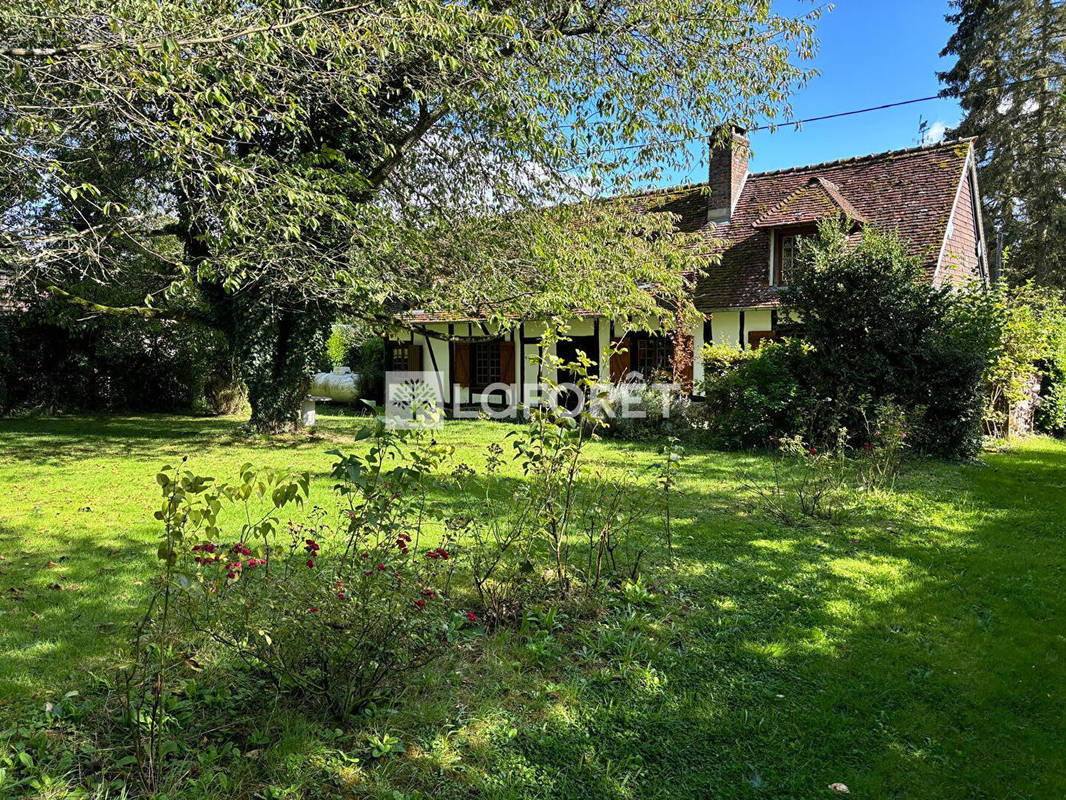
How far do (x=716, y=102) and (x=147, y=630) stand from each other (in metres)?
8.94

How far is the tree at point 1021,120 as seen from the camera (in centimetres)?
2203

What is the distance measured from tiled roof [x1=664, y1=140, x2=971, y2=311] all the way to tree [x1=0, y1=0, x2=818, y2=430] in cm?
379

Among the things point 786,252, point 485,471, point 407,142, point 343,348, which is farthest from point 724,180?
point 343,348

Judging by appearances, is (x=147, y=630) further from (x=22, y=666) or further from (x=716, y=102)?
(x=716, y=102)

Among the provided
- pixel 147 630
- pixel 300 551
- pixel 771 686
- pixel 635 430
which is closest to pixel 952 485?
pixel 635 430

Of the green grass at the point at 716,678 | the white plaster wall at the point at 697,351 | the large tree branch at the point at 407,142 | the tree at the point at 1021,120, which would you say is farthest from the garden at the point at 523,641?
→ the tree at the point at 1021,120

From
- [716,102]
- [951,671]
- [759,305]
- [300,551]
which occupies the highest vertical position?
[716,102]

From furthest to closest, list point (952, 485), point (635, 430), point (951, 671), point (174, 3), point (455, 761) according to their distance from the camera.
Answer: point (635, 430), point (952, 485), point (174, 3), point (951, 671), point (455, 761)

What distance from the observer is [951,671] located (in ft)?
10.6

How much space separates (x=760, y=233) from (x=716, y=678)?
14.0 m

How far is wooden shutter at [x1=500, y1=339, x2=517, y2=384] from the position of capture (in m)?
17.2

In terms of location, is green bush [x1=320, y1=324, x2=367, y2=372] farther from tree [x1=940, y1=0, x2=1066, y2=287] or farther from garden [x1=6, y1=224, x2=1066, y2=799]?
tree [x1=940, y1=0, x2=1066, y2=287]

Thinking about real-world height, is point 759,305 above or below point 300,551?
above

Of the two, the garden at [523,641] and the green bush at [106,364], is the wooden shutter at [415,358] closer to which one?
the green bush at [106,364]
